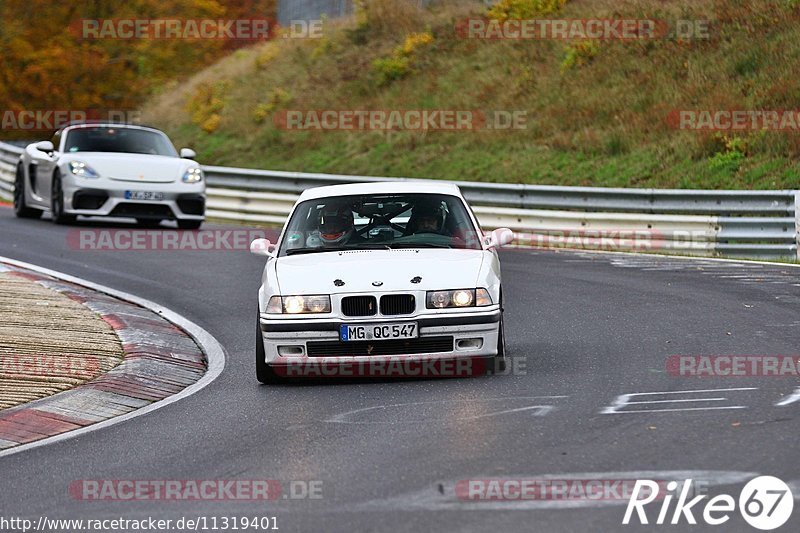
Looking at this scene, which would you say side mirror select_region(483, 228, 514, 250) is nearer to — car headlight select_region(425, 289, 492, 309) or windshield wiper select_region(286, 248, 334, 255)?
car headlight select_region(425, 289, 492, 309)

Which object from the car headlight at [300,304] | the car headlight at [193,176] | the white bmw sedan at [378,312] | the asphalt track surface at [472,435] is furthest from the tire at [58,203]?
the car headlight at [300,304]

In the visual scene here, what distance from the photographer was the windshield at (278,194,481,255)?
33.0ft

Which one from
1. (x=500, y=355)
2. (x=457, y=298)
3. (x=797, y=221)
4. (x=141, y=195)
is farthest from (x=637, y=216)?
(x=457, y=298)

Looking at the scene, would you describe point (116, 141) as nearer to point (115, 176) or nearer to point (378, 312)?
point (115, 176)

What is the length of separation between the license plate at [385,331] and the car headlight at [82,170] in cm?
1168

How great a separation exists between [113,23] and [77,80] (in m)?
2.47

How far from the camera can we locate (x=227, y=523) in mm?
5688

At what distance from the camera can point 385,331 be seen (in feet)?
29.5

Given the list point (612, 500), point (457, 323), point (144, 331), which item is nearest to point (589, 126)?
point (144, 331)

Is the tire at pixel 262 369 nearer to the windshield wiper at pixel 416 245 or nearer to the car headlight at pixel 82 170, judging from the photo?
the windshield wiper at pixel 416 245

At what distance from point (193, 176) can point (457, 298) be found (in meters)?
11.8

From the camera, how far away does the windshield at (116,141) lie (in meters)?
20.9

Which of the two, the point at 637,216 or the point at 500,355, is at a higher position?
the point at 637,216

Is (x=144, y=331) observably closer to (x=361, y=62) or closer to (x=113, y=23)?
(x=361, y=62)
